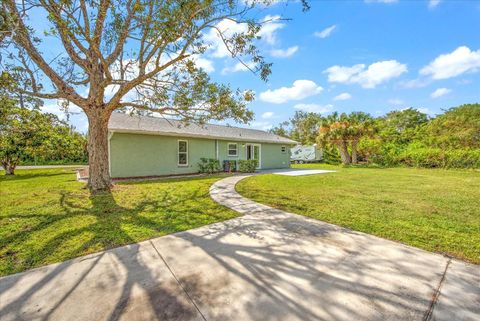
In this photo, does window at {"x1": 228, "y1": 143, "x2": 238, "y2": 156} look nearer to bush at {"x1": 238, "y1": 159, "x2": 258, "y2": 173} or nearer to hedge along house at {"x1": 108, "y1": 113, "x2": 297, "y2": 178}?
hedge along house at {"x1": 108, "y1": 113, "x2": 297, "y2": 178}

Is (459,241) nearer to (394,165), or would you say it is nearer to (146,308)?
(146,308)

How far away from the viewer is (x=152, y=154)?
12453 mm

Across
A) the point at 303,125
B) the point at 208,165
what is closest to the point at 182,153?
the point at 208,165

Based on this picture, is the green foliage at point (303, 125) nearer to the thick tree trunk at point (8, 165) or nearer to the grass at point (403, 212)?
the grass at point (403, 212)

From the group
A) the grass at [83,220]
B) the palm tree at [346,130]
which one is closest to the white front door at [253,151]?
the palm tree at [346,130]

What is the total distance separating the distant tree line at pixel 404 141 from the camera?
18953mm

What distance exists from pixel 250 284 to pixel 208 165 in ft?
39.3

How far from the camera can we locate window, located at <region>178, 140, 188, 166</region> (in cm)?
1367

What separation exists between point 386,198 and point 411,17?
693 centimetres

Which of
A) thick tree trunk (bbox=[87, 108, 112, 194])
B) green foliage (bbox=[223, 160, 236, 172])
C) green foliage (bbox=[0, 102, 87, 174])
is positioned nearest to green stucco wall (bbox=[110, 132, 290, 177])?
green foliage (bbox=[223, 160, 236, 172])

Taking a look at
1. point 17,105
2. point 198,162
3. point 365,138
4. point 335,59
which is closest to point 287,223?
point 17,105

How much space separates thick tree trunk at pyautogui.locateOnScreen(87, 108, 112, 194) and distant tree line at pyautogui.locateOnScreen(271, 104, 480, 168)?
20550mm

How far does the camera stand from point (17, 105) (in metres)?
6.96

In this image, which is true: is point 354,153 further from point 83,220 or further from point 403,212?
point 83,220
